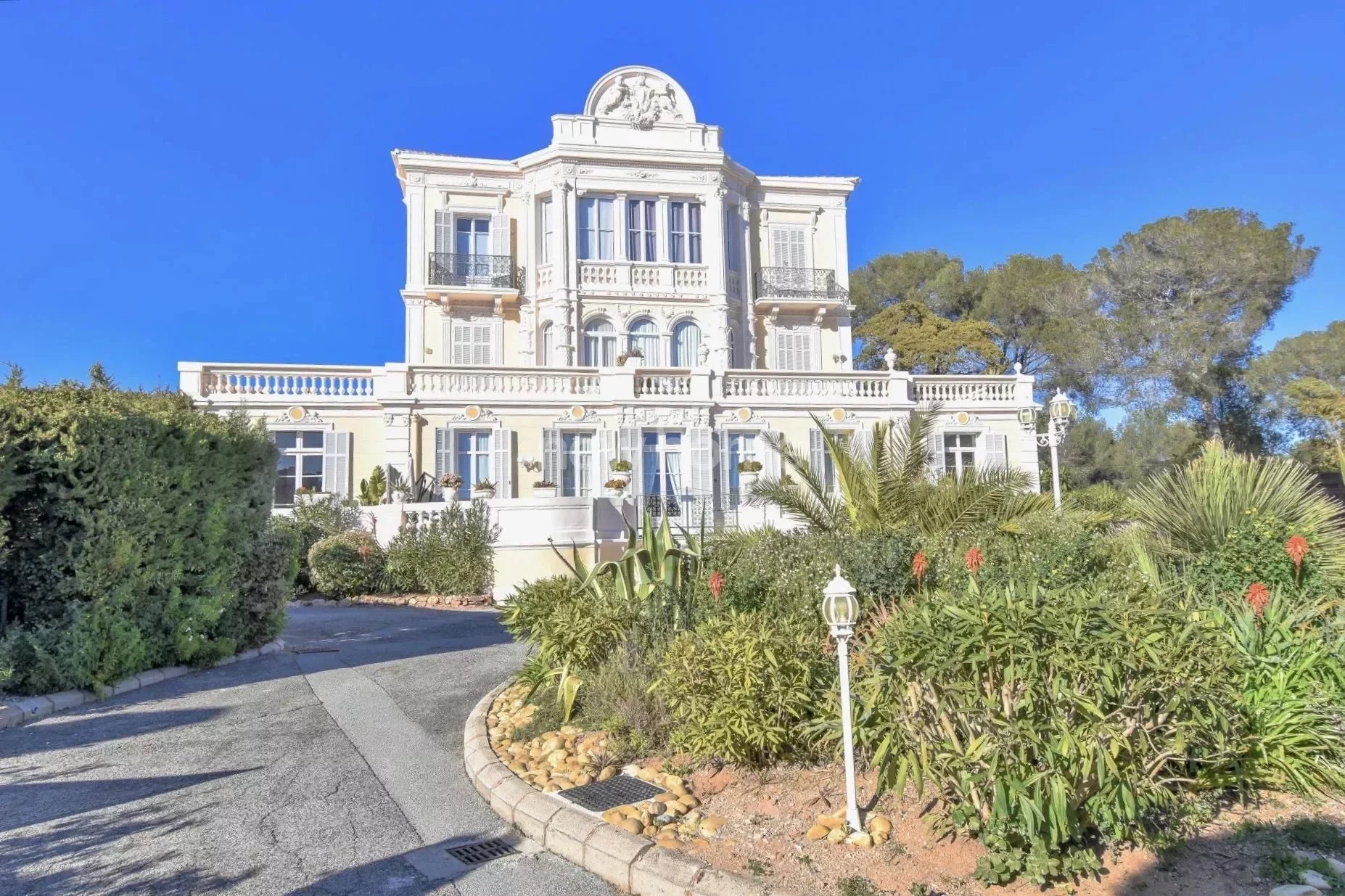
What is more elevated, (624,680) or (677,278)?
(677,278)

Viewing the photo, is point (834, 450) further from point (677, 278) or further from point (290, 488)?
point (677, 278)

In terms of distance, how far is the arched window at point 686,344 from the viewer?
79.5ft

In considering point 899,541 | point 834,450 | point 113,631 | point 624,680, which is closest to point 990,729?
point 624,680

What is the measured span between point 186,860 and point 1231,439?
31.3m

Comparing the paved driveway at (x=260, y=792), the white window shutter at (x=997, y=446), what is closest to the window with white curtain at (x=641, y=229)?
the white window shutter at (x=997, y=446)

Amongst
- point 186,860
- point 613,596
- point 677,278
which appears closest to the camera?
point 186,860

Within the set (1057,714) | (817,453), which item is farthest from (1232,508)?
(817,453)

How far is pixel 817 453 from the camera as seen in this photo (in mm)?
A: 21500

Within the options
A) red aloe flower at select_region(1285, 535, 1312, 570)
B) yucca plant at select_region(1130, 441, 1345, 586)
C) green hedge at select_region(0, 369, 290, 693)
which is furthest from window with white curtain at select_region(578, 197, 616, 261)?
red aloe flower at select_region(1285, 535, 1312, 570)

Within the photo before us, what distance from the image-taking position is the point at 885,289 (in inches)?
1407

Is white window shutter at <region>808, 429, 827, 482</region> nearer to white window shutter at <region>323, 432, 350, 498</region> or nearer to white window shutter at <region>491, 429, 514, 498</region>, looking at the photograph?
white window shutter at <region>491, 429, 514, 498</region>

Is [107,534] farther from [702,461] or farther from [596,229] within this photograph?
[596,229]

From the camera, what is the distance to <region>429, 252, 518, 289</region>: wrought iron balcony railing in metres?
24.1

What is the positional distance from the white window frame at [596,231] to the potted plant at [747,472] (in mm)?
7890
